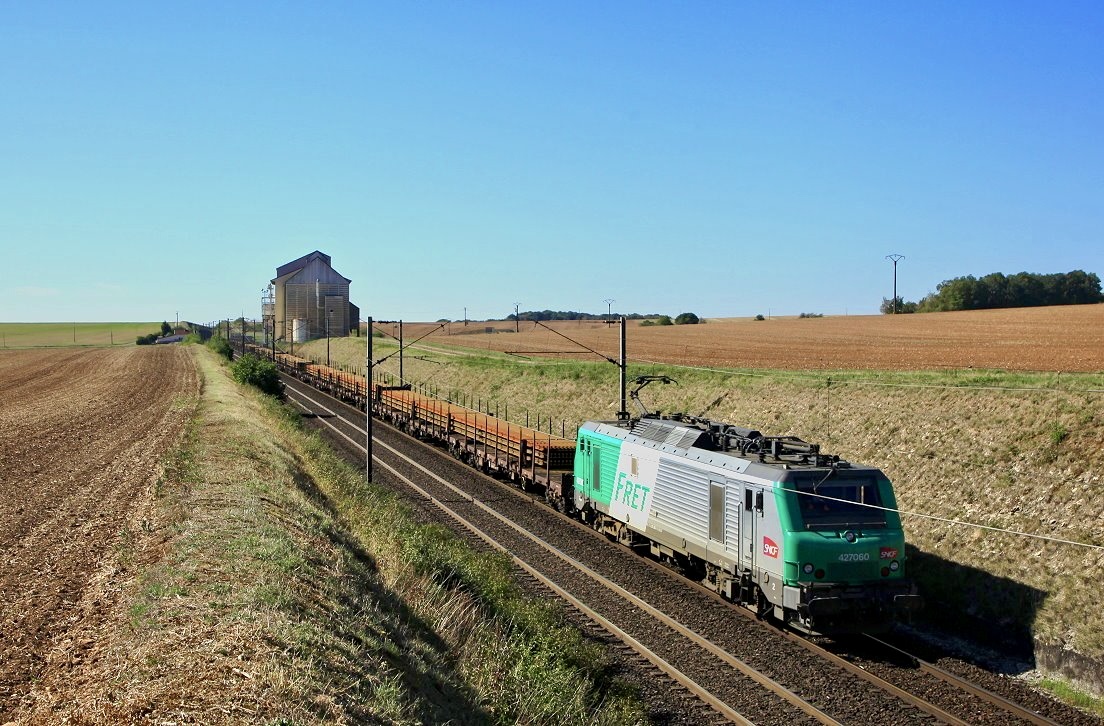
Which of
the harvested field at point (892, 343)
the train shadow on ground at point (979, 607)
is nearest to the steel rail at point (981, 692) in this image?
the train shadow on ground at point (979, 607)

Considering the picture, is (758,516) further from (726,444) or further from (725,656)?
(726,444)

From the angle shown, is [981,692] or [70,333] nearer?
[981,692]

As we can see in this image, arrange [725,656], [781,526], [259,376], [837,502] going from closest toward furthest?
[725,656] < [781,526] < [837,502] < [259,376]

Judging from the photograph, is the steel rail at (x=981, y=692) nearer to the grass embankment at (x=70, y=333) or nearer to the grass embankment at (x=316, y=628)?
the grass embankment at (x=316, y=628)

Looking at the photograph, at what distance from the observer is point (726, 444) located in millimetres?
19312

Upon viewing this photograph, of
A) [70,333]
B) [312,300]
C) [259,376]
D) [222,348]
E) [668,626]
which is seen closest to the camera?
[668,626]

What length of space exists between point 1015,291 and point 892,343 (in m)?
45.9

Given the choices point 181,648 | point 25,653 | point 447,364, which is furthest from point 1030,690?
point 447,364

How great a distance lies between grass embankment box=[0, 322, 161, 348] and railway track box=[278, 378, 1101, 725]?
131 meters

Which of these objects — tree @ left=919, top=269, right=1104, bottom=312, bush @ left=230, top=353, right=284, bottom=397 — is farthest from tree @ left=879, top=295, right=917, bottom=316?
bush @ left=230, top=353, right=284, bottom=397

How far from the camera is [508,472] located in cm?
3306

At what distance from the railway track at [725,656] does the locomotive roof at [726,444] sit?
310 cm

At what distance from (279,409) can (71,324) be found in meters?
166

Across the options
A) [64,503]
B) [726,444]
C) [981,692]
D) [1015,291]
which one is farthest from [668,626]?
[1015,291]
